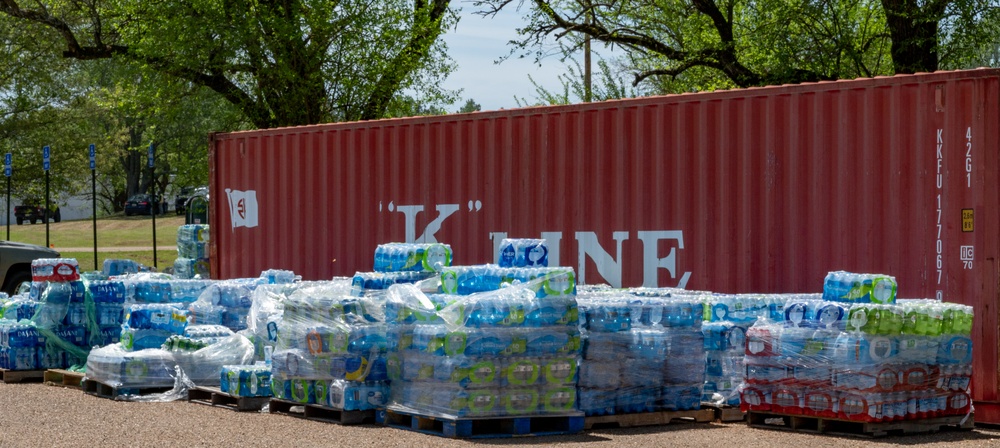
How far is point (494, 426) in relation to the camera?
28.3ft

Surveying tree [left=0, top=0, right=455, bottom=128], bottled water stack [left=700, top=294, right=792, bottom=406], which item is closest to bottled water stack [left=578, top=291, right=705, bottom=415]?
bottled water stack [left=700, top=294, right=792, bottom=406]

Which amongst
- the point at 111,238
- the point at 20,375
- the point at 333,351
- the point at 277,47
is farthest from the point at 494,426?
the point at 111,238

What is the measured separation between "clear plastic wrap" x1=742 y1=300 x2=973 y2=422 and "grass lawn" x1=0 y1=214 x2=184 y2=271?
24.3m

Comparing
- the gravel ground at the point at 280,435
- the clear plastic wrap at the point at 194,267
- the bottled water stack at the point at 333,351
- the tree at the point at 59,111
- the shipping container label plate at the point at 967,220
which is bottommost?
the gravel ground at the point at 280,435

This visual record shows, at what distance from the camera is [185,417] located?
9.42 m

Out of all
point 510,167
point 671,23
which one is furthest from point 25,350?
point 671,23

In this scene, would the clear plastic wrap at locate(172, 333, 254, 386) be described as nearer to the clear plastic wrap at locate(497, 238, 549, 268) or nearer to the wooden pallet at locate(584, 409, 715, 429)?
the clear plastic wrap at locate(497, 238, 549, 268)

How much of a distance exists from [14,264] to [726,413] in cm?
1299

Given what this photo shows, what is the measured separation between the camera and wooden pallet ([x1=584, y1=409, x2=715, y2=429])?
29.3ft

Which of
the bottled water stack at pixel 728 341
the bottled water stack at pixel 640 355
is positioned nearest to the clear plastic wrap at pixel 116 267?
the bottled water stack at pixel 640 355

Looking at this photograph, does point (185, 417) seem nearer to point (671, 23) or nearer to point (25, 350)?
point (25, 350)

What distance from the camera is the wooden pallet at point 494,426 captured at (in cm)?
848

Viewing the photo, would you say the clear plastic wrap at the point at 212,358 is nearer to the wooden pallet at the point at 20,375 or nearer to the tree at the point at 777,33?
the wooden pallet at the point at 20,375

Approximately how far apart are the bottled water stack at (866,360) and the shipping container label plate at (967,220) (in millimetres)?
695
